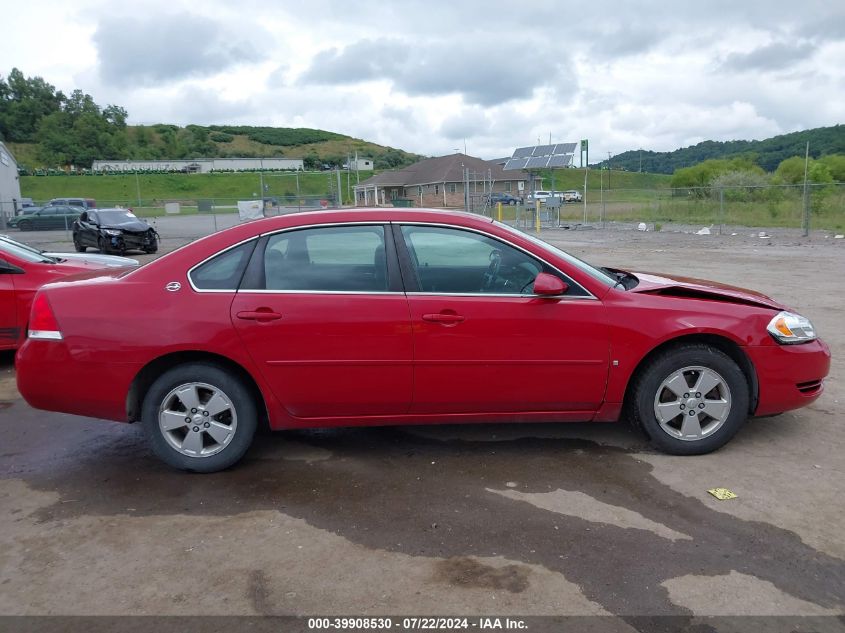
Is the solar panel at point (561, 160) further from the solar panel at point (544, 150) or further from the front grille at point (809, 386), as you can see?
the front grille at point (809, 386)

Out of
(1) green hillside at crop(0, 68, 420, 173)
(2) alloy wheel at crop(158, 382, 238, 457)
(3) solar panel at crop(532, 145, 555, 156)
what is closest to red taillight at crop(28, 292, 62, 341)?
(2) alloy wheel at crop(158, 382, 238, 457)

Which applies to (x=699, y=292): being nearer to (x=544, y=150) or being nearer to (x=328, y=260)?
(x=328, y=260)

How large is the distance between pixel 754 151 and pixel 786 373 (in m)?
76.9

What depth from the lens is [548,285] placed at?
4113 millimetres

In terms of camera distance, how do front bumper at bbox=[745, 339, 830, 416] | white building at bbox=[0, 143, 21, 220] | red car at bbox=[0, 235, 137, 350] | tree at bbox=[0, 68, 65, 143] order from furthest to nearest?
tree at bbox=[0, 68, 65, 143]
white building at bbox=[0, 143, 21, 220]
red car at bbox=[0, 235, 137, 350]
front bumper at bbox=[745, 339, 830, 416]

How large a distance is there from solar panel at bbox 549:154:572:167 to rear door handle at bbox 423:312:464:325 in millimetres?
33451

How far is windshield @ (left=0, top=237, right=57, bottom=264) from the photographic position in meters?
6.98

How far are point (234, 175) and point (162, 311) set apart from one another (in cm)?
6358

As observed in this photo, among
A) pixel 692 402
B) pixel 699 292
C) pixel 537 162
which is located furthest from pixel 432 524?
pixel 537 162

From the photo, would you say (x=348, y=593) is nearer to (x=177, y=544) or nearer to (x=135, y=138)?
(x=177, y=544)

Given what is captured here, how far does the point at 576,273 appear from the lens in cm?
431

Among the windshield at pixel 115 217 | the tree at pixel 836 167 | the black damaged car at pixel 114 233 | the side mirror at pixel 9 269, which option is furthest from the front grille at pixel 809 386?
the tree at pixel 836 167

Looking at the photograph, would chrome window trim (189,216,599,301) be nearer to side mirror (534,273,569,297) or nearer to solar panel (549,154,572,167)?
side mirror (534,273,569,297)

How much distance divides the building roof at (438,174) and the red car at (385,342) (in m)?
53.0
